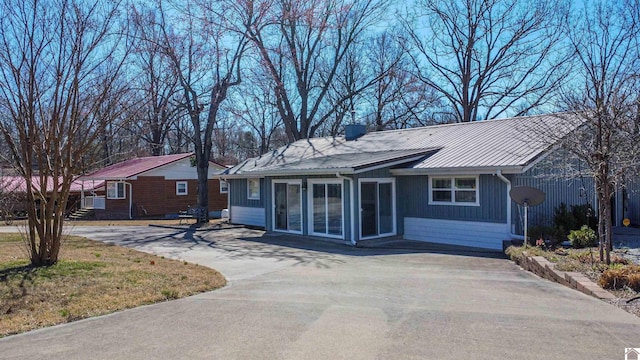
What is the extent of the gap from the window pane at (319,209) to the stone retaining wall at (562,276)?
23.0 ft

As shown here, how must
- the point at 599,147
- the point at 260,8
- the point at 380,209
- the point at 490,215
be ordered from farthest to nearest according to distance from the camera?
the point at 260,8, the point at 380,209, the point at 490,215, the point at 599,147

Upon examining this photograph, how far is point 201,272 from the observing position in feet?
32.9

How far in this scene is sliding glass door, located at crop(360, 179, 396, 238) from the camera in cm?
1550

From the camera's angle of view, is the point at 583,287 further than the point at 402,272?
No

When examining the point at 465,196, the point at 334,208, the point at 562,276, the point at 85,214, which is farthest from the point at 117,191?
the point at 562,276

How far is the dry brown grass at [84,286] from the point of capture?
661cm

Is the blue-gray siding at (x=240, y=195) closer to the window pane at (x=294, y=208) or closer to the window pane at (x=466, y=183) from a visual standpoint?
the window pane at (x=294, y=208)

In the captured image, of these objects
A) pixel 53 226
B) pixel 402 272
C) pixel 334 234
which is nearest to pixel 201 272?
pixel 53 226

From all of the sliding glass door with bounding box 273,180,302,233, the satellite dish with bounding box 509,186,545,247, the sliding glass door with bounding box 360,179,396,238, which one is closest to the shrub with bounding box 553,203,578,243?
the satellite dish with bounding box 509,186,545,247

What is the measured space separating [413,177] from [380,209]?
5.39 ft

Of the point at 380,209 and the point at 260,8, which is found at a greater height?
the point at 260,8

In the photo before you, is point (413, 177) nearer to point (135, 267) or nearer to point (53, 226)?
point (135, 267)

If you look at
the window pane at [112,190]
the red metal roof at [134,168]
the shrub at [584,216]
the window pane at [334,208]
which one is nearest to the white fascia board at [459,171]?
the window pane at [334,208]

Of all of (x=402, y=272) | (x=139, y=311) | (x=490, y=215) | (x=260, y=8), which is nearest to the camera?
(x=139, y=311)
